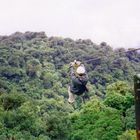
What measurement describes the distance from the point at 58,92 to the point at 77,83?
84.8 metres

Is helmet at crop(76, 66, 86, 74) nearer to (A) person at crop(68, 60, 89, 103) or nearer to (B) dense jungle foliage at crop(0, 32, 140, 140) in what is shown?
(A) person at crop(68, 60, 89, 103)

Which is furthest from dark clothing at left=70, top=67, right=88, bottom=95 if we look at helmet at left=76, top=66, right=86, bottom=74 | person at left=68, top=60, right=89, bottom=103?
helmet at left=76, top=66, right=86, bottom=74

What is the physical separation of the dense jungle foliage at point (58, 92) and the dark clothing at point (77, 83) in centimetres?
115

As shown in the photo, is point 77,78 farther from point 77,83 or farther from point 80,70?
point 80,70

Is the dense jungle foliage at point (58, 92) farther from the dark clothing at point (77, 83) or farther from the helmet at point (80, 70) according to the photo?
the dark clothing at point (77, 83)

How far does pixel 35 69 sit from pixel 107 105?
3595cm

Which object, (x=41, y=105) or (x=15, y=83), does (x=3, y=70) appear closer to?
(x=15, y=83)

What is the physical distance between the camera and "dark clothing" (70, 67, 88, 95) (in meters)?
10.6

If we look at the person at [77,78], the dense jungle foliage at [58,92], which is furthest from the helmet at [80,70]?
the dense jungle foliage at [58,92]

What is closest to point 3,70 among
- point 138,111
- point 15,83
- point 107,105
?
point 15,83

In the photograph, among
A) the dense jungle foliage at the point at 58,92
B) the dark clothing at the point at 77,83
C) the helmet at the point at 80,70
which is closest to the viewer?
the helmet at the point at 80,70

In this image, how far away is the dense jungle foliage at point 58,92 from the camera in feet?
184

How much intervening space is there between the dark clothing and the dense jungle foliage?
1.15 meters

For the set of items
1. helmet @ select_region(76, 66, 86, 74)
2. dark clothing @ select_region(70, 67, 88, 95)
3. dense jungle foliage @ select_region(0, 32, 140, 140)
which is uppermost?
helmet @ select_region(76, 66, 86, 74)
